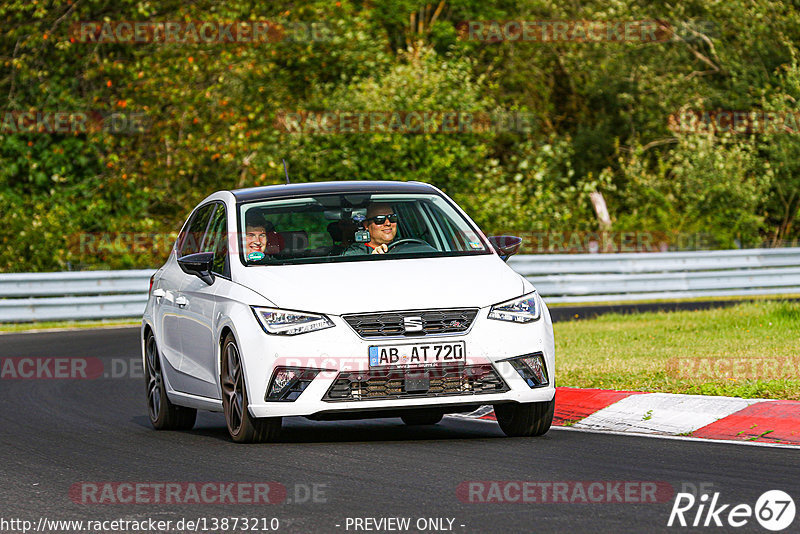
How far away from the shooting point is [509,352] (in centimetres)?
924

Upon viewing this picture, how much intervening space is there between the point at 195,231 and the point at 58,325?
1414 cm

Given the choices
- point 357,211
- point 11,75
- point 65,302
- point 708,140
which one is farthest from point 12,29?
point 357,211

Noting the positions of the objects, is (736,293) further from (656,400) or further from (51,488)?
(51,488)

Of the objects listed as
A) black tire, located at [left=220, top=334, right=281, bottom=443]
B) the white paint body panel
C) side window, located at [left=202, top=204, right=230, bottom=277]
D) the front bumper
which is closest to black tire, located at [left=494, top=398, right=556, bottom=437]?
the white paint body panel

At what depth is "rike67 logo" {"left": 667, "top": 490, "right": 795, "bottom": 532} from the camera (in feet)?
21.0

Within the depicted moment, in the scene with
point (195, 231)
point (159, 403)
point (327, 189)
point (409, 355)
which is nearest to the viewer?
point (409, 355)

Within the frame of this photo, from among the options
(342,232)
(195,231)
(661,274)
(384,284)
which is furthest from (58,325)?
(384,284)

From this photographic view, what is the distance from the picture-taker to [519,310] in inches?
369

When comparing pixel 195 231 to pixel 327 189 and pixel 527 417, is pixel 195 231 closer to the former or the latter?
pixel 327 189

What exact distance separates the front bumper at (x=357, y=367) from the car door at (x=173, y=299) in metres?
1.80

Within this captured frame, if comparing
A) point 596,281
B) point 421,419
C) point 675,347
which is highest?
point 421,419

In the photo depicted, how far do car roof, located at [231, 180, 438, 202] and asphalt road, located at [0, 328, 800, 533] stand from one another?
1.71m

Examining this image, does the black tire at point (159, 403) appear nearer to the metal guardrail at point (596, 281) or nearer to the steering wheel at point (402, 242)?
the steering wheel at point (402, 242)

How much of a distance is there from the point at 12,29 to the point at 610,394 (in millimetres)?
23872
